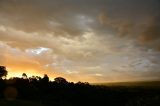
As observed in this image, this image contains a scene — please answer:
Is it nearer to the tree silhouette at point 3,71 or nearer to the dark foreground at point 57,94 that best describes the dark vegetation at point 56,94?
the dark foreground at point 57,94

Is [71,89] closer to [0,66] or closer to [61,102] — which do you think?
[61,102]

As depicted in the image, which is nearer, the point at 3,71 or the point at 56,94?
the point at 56,94

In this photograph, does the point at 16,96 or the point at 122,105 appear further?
the point at 16,96

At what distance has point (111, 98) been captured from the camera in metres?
107

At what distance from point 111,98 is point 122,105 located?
10665 mm

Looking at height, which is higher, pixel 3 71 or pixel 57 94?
pixel 3 71

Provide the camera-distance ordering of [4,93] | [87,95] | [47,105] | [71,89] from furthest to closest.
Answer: [71,89] < [87,95] < [4,93] < [47,105]

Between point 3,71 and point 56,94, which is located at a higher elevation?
point 3,71

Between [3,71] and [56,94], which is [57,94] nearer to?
[56,94]

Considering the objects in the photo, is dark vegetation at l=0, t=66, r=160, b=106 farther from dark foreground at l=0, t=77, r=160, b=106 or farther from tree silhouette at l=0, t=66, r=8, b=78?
tree silhouette at l=0, t=66, r=8, b=78

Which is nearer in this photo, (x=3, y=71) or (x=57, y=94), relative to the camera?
(x=57, y=94)

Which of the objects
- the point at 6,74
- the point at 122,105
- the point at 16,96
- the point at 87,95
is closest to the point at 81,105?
the point at 87,95

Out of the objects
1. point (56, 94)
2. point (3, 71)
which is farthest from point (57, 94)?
point (3, 71)

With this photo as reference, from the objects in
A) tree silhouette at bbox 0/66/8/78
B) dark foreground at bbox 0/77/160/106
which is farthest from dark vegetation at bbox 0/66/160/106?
tree silhouette at bbox 0/66/8/78
